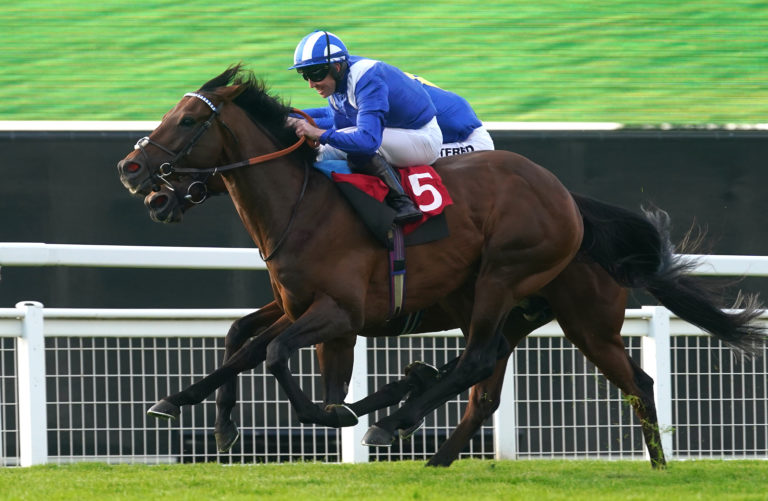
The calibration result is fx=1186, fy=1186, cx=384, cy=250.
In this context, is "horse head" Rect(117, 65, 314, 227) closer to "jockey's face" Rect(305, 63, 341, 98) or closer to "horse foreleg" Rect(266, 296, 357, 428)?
"jockey's face" Rect(305, 63, 341, 98)

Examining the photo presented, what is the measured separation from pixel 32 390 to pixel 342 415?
1.56m

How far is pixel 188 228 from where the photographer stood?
6.91 m

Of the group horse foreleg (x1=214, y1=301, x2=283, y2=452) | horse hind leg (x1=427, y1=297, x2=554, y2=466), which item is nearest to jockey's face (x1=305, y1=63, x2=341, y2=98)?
horse foreleg (x1=214, y1=301, x2=283, y2=452)

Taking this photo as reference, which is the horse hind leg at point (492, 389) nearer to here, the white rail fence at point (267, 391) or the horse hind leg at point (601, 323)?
the horse hind leg at point (601, 323)

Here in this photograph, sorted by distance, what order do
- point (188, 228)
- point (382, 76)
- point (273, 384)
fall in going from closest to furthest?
point (382, 76)
point (273, 384)
point (188, 228)

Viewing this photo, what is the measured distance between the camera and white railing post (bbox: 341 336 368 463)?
5.83 metres

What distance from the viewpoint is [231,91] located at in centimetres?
494

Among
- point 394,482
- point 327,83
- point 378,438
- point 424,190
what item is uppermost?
point 327,83

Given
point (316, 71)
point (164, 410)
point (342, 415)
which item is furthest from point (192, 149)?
point (342, 415)

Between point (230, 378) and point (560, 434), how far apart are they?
2.10m

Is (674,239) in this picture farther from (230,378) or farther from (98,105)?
(98,105)

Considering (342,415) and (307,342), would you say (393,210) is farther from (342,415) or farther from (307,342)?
(342,415)

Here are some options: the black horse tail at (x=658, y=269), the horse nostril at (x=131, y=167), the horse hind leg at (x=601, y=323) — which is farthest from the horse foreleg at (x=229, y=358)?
the black horse tail at (x=658, y=269)

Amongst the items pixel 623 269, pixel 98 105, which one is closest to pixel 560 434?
pixel 623 269
